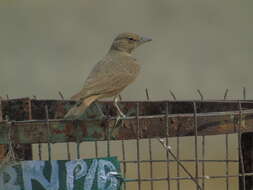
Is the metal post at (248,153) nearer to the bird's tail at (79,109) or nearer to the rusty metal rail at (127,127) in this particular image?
the rusty metal rail at (127,127)

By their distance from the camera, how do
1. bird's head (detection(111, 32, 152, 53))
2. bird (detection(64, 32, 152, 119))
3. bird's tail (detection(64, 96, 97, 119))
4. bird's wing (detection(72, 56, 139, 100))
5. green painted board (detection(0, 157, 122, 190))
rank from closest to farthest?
green painted board (detection(0, 157, 122, 190)), bird's tail (detection(64, 96, 97, 119)), bird (detection(64, 32, 152, 119)), bird's wing (detection(72, 56, 139, 100)), bird's head (detection(111, 32, 152, 53))

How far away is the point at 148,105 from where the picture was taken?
16.1 feet

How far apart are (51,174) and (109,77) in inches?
50.4

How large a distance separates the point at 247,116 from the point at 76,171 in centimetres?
88

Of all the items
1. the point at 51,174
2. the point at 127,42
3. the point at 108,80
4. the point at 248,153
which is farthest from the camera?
the point at 127,42

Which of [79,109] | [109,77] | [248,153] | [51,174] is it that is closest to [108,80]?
[109,77]

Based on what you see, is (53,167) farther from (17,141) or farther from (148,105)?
(148,105)

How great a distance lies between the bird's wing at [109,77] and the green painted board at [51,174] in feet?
2.44

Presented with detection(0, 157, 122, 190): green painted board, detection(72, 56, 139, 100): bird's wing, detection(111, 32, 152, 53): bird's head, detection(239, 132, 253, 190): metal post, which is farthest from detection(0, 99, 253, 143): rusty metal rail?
detection(111, 32, 152, 53): bird's head

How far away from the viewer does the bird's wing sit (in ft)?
14.9

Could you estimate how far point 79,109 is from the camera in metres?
4.21

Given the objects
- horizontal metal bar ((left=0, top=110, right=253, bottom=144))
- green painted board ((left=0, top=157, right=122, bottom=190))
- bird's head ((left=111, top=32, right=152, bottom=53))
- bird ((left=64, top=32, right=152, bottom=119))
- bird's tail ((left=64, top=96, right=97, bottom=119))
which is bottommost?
green painted board ((left=0, top=157, right=122, bottom=190))

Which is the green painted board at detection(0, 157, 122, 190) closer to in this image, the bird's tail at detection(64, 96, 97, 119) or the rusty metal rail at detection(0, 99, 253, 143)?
the rusty metal rail at detection(0, 99, 253, 143)

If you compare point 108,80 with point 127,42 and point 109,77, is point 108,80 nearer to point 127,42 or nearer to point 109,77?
point 109,77
